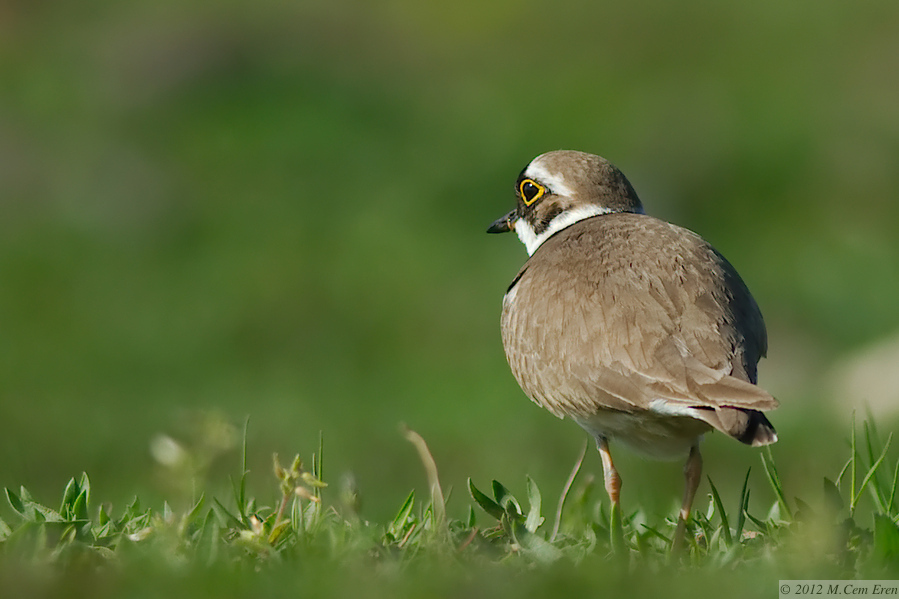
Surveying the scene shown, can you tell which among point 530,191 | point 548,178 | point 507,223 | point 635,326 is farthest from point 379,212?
point 635,326

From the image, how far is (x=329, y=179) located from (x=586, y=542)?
11484mm

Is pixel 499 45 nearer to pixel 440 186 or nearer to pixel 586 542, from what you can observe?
pixel 440 186

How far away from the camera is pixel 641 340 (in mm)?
4559

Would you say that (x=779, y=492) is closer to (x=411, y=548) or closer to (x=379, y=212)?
(x=411, y=548)

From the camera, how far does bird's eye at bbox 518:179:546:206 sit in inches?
245

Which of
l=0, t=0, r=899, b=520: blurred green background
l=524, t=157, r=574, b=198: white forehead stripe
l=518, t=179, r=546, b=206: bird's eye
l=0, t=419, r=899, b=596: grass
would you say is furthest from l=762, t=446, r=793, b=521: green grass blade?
l=0, t=0, r=899, b=520: blurred green background

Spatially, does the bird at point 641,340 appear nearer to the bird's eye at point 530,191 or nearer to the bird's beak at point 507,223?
the bird's eye at point 530,191

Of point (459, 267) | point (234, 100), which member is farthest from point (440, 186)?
point (234, 100)

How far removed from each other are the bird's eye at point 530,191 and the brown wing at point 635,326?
2.73 feet

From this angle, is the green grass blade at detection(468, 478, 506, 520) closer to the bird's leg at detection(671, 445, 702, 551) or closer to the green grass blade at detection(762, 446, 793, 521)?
the bird's leg at detection(671, 445, 702, 551)

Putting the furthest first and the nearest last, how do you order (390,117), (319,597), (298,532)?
1. (390,117)
2. (298,532)
3. (319,597)

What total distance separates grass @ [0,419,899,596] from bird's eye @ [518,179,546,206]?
2005 mm

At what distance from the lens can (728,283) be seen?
4.95 metres

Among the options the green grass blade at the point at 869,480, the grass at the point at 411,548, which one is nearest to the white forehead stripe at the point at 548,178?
the grass at the point at 411,548
